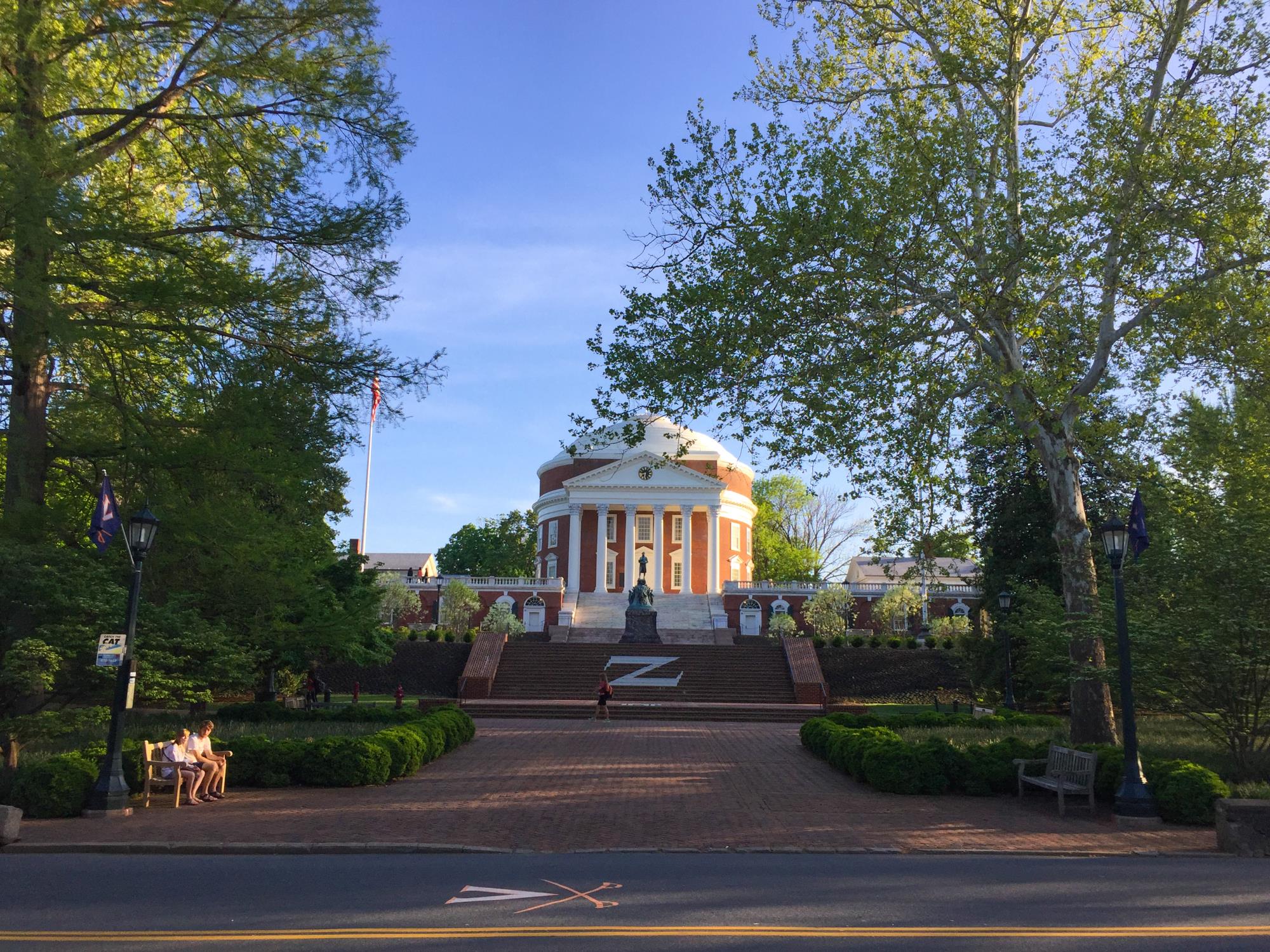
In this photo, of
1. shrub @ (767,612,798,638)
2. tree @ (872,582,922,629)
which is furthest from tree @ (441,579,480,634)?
tree @ (872,582,922,629)

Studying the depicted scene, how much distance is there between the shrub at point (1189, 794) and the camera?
466 inches

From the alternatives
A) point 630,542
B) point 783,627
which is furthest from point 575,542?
point 783,627

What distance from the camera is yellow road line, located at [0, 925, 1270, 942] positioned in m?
6.43

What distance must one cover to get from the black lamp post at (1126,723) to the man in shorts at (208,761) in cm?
1171

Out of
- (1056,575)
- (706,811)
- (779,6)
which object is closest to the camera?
(706,811)

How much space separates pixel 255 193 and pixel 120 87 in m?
4.65

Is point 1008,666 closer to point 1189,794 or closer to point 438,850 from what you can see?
point 1189,794

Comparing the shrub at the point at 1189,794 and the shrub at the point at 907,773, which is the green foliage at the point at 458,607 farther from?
the shrub at the point at 1189,794

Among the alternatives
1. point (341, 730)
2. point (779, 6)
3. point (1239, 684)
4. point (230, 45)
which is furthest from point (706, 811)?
point (779, 6)

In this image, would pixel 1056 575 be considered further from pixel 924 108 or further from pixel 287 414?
pixel 287 414

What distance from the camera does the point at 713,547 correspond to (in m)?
63.2

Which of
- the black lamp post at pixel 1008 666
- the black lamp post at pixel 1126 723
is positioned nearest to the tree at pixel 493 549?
the black lamp post at pixel 1008 666

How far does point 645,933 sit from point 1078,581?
12.7 m

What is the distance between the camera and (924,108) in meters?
18.6
